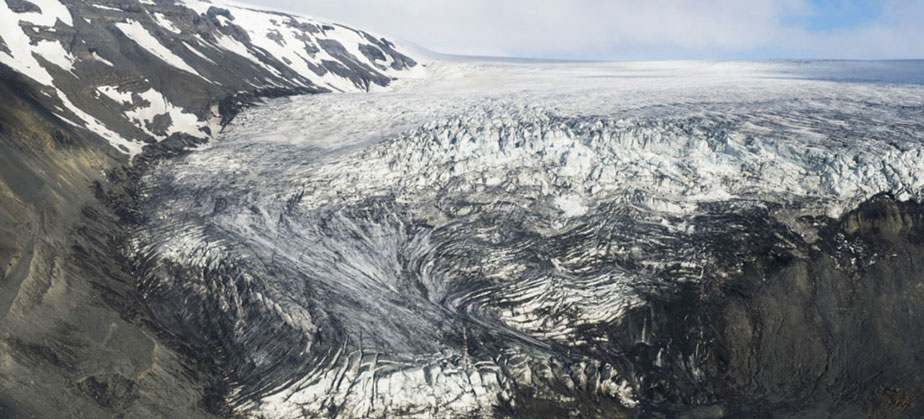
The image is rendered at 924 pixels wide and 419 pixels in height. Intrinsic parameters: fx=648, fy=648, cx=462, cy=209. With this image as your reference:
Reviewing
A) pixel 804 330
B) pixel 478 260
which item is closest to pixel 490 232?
pixel 478 260

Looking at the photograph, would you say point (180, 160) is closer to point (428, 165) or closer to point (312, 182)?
point (312, 182)

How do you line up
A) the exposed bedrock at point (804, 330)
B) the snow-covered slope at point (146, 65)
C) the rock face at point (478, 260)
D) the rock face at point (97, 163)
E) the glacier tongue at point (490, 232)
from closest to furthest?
the rock face at point (97, 163)
the rock face at point (478, 260)
the exposed bedrock at point (804, 330)
the glacier tongue at point (490, 232)
the snow-covered slope at point (146, 65)

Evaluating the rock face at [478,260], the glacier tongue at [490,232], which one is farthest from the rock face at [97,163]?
the glacier tongue at [490,232]

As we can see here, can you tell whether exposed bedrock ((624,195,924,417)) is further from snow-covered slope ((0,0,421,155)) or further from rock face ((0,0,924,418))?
snow-covered slope ((0,0,421,155))

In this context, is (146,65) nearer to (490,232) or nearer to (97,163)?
(97,163)

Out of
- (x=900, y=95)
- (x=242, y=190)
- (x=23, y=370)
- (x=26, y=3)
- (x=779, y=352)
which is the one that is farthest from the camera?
(x=26, y=3)

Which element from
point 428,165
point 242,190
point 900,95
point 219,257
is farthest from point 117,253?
point 900,95

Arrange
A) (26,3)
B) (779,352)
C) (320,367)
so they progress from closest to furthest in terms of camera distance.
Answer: (320,367), (779,352), (26,3)

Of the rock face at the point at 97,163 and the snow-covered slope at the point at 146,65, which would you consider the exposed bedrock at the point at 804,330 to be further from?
the snow-covered slope at the point at 146,65
